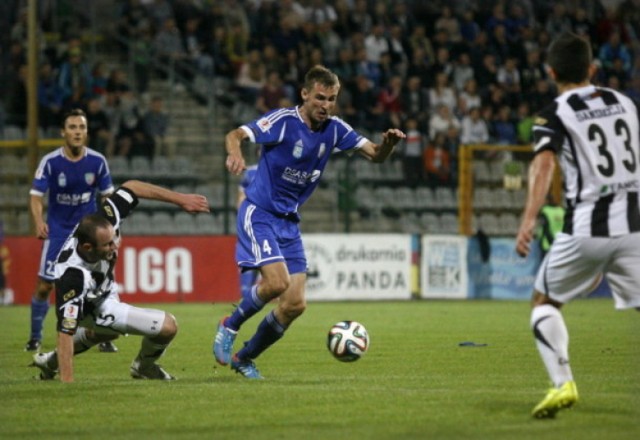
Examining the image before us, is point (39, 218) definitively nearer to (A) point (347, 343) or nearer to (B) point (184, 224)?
(A) point (347, 343)

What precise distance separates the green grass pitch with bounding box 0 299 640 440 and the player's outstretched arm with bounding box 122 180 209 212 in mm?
1255

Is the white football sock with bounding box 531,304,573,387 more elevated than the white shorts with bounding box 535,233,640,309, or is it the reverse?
the white shorts with bounding box 535,233,640,309

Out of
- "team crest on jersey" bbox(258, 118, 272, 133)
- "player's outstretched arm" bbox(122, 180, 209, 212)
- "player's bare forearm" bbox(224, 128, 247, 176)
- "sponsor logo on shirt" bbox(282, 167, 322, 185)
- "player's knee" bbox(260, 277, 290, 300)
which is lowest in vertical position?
"player's knee" bbox(260, 277, 290, 300)

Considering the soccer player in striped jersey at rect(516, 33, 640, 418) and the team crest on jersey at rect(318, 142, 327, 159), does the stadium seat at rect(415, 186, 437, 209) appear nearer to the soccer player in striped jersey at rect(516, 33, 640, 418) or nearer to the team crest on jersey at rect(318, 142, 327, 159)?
the team crest on jersey at rect(318, 142, 327, 159)

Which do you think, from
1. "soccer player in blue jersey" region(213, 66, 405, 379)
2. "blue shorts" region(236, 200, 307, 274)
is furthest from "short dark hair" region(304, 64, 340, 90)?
"blue shorts" region(236, 200, 307, 274)

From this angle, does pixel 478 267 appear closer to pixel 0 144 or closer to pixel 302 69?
pixel 302 69

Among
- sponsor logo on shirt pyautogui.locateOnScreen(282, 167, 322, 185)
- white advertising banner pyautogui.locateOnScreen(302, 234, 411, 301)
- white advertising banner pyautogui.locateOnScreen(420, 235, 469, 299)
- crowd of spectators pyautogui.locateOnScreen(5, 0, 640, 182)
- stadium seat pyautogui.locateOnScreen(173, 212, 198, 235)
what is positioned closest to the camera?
sponsor logo on shirt pyautogui.locateOnScreen(282, 167, 322, 185)

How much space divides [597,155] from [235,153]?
10.0 feet

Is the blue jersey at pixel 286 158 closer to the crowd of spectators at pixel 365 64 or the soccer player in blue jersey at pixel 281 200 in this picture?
the soccer player in blue jersey at pixel 281 200

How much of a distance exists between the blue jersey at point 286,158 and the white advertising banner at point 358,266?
11355 mm

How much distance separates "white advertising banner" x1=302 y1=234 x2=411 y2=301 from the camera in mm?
21844

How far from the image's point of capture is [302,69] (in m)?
25.6

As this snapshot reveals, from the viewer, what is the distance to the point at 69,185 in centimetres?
1331

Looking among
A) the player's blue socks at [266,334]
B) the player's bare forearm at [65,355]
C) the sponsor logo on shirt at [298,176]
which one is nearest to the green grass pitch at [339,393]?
the player's bare forearm at [65,355]
